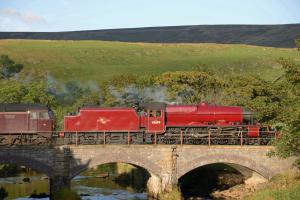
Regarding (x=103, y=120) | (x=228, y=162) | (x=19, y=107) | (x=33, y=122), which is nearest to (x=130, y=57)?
(x=103, y=120)

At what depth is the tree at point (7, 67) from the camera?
424ft

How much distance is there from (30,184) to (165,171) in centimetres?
1753

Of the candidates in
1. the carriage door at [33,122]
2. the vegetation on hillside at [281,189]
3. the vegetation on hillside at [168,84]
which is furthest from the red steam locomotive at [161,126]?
the vegetation on hillside at [281,189]

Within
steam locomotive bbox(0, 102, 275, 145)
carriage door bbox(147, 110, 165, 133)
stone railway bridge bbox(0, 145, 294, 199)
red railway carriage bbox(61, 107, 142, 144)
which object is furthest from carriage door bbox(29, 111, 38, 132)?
carriage door bbox(147, 110, 165, 133)

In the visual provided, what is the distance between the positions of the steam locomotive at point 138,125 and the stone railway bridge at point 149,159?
122 inches

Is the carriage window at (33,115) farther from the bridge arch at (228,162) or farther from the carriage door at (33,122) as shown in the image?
the bridge arch at (228,162)

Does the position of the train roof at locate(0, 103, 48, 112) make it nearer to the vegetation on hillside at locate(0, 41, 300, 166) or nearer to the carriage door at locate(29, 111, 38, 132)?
the carriage door at locate(29, 111, 38, 132)

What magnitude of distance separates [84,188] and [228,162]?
50.8 ft

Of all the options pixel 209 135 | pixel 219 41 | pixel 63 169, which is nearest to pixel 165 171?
pixel 209 135

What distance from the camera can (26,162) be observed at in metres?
45.7

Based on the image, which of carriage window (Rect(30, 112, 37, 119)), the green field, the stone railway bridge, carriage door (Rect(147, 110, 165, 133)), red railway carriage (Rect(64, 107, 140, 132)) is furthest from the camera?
the green field

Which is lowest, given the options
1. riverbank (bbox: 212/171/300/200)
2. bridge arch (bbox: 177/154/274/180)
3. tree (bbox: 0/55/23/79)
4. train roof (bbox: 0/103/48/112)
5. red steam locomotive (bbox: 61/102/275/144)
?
riverbank (bbox: 212/171/300/200)

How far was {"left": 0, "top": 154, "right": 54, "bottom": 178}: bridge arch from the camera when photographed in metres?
45.5

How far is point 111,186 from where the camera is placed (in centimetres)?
5828
